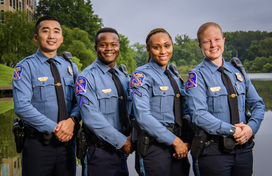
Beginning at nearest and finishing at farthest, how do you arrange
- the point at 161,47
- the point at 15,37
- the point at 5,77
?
the point at 161,47
the point at 5,77
the point at 15,37

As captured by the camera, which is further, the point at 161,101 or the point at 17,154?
the point at 17,154

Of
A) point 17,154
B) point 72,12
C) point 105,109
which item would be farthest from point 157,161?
point 72,12

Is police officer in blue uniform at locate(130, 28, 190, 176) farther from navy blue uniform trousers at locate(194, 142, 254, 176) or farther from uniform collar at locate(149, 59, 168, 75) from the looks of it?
navy blue uniform trousers at locate(194, 142, 254, 176)

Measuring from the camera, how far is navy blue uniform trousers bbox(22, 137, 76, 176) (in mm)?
2275

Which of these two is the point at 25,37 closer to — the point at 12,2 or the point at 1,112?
the point at 12,2

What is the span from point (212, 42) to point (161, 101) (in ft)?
2.49

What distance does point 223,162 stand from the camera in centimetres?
206

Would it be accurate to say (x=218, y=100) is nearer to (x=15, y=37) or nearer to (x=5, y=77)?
(x=5, y=77)

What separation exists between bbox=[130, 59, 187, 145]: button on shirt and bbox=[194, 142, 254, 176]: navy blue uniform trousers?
356 mm

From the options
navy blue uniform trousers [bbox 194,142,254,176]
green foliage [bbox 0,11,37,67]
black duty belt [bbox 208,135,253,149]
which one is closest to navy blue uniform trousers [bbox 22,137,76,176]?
navy blue uniform trousers [bbox 194,142,254,176]

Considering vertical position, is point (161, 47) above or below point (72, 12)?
below

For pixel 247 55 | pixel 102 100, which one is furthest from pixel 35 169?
pixel 247 55

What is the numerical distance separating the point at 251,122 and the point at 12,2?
41.9 meters

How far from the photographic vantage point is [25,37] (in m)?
28.1
